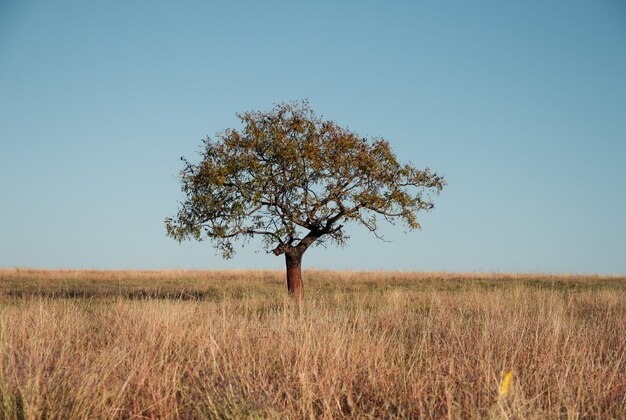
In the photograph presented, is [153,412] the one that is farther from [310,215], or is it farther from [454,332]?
[310,215]

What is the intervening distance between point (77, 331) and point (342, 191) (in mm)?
14301

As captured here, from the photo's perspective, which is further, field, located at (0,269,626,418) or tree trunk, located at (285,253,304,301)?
tree trunk, located at (285,253,304,301)

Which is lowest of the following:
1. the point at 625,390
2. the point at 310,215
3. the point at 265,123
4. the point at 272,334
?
the point at 625,390

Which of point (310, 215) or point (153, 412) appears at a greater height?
point (310, 215)

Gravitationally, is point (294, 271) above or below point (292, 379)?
above

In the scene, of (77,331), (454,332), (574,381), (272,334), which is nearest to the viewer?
(574,381)

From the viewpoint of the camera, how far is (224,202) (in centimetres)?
2264

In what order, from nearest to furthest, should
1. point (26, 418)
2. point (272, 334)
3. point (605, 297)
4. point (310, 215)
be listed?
point (26, 418) < point (272, 334) < point (605, 297) < point (310, 215)

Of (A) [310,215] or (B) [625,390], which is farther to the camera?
(A) [310,215]

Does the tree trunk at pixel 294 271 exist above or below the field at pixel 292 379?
above

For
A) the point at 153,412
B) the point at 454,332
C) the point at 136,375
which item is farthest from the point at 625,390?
the point at 136,375

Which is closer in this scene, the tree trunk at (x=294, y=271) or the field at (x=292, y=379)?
the field at (x=292, y=379)

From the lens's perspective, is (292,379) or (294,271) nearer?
(292,379)

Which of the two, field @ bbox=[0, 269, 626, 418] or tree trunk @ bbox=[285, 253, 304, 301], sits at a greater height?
tree trunk @ bbox=[285, 253, 304, 301]
